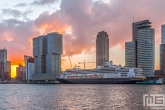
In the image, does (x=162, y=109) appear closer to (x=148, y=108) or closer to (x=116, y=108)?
(x=148, y=108)

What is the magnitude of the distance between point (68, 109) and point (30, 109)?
8.04m

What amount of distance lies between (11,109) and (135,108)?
25.9 metres

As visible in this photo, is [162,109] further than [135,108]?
No

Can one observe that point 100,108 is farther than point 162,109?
Yes

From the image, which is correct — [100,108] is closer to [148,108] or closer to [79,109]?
[79,109]

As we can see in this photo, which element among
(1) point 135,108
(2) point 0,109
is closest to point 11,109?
(2) point 0,109

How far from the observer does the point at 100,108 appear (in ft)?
176

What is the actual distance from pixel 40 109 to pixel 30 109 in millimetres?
2168

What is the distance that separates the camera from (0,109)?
54469mm

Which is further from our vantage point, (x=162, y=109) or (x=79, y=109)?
(x=79, y=109)

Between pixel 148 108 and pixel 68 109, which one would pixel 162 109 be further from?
pixel 68 109

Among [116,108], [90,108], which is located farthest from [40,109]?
[116,108]

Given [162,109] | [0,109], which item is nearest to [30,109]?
[0,109]

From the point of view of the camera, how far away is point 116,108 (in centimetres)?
5306
